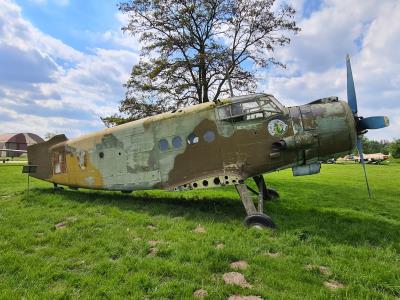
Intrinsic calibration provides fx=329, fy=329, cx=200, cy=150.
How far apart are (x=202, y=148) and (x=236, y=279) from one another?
5.42 m

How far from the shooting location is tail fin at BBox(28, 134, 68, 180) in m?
14.3

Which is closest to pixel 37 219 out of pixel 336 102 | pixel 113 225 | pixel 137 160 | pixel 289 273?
pixel 113 225

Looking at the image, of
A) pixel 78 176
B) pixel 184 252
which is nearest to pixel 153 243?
pixel 184 252

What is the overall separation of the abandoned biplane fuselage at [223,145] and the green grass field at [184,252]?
1.03 meters

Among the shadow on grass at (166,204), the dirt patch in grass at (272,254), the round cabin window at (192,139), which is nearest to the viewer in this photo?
the dirt patch in grass at (272,254)

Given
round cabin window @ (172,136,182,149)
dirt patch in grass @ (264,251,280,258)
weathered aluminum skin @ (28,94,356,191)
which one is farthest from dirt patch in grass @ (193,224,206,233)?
round cabin window @ (172,136,182,149)

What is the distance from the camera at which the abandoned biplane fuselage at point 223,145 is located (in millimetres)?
9547

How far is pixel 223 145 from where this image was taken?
1036 centimetres

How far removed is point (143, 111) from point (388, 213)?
46.5 ft

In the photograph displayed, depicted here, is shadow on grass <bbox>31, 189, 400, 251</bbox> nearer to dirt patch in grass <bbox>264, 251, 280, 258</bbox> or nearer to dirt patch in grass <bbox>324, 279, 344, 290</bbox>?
dirt patch in grass <bbox>264, 251, 280, 258</bbox>

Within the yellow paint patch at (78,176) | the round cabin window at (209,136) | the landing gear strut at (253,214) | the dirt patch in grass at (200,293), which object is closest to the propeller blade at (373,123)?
the landing gear strut at (253,214)

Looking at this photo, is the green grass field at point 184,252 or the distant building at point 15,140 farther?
the distant building at point 15,140

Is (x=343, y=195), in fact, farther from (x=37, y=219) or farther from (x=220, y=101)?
(x=37, y=219)

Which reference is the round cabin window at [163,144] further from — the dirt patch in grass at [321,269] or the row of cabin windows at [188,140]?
the dirt patch in grass at [321,269]
